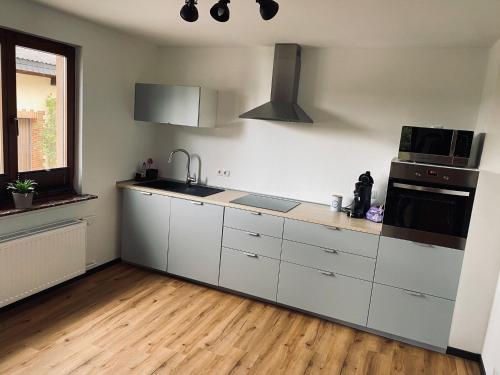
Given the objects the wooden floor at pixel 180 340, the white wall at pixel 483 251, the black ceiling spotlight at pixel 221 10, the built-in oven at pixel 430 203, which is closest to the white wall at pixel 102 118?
the wooden floor at pixel 180 340

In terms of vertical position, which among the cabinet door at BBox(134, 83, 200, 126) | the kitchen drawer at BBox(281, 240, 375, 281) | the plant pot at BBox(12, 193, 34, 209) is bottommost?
the kitchen drawer at BBox(281, 240, 375, 281)

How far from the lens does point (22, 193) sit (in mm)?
2705

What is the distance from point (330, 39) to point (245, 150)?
4.37 ft

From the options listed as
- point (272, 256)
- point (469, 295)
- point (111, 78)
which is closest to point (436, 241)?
point (469, 295)

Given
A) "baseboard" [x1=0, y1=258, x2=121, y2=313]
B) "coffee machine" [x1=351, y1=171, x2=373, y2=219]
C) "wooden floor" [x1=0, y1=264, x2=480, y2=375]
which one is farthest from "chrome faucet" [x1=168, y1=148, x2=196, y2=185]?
"coffee machine" [x1=351, y1=171, x2=373, y2=219]

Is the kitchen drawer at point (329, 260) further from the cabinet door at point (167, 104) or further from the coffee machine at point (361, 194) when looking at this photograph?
the cabinet door at point (167, 104)

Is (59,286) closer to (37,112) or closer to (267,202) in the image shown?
(37,112)

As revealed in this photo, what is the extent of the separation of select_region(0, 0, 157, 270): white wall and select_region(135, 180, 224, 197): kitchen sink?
11.6 inches

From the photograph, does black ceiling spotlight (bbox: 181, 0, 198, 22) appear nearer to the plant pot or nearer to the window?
the window

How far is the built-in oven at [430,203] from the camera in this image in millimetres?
2523

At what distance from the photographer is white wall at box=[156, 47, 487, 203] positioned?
2.99 m

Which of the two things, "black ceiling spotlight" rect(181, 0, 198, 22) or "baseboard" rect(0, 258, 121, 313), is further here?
"baseboard" rect(0, 258, 121, 313)

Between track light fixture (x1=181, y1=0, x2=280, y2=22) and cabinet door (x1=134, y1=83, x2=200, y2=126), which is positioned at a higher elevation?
track light fixture (x1=181, y1=0, x2=280, y2=22)

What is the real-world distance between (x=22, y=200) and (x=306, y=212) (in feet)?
7.35
